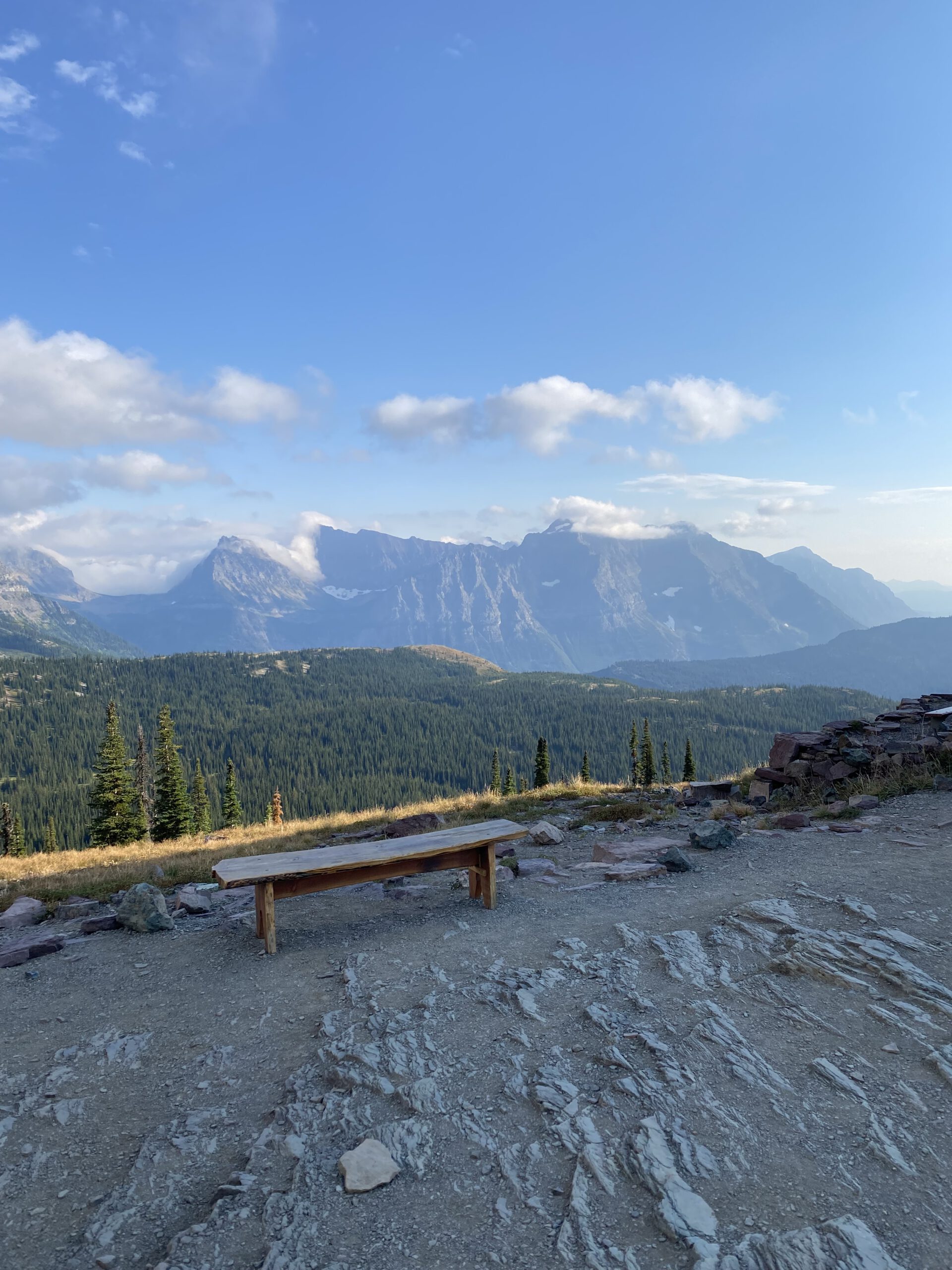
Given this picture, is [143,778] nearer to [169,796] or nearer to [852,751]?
[169,796]

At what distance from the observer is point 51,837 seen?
9931 cm

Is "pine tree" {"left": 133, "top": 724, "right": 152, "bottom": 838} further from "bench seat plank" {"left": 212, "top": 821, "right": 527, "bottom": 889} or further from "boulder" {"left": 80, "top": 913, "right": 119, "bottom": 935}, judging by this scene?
"bench seat plank" {"left": 212, "top": 821, "right": 527, "bottom": 889}

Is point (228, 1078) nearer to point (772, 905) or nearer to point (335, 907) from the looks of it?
point (335, 907)

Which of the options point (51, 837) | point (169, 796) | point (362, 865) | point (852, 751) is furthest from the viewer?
point (51, 837)

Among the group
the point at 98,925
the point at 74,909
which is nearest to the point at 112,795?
the point at 74,909

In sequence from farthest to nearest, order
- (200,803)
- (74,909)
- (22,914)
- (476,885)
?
(200,803) → (74,909) → (22,914) → (476,885)

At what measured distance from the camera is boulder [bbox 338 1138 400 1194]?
4.31 metres

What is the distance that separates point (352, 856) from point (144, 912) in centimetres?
353

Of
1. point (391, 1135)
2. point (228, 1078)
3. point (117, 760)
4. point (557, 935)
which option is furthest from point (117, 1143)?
point (117, 760)

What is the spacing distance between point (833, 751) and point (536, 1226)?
14.6 m

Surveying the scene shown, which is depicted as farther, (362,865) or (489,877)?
(489,877)

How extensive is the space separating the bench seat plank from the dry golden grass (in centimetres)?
465

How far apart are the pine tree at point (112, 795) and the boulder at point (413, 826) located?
42544 mm

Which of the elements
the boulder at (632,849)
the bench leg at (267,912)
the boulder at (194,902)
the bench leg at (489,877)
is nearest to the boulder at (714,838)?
the boulder at (632,849)
